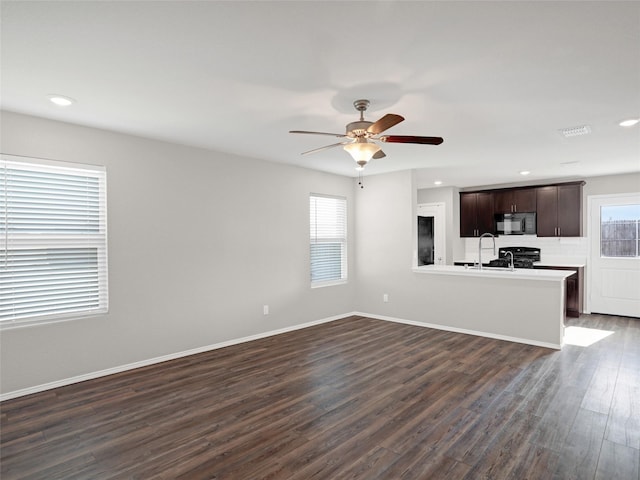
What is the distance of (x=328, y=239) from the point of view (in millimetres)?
6184

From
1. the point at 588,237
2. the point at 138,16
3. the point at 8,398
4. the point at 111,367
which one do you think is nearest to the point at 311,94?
the point at 138,16

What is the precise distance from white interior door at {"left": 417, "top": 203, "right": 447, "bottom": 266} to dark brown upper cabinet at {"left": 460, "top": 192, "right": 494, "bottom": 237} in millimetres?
432

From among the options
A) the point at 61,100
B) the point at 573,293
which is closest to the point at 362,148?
the point at 61,100

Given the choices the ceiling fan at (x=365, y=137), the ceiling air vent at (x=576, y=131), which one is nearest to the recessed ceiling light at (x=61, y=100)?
the ceiling fan at (x=365, y=137)

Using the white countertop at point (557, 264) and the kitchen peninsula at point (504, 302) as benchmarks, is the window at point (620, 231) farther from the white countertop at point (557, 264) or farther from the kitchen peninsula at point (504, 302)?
the kitchen peninsula at point (504, 302)

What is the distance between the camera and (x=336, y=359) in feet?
13.7

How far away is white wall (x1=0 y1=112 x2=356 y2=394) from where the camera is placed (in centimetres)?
340

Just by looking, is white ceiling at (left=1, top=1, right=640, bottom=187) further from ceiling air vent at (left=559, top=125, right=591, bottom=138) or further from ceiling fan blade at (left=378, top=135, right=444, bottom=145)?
ceiling fan blade at (left=378, top=135, right=444, bottom=145)

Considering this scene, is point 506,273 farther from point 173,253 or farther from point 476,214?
point 173,253

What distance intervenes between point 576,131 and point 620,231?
3.78m

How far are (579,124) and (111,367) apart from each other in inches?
204

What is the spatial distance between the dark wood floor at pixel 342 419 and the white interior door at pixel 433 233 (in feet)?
11.5

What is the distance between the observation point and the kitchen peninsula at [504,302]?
4.62m

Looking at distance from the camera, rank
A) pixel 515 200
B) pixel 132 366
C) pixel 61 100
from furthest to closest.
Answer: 1. pixel 515 200
2. pixel 132 366
3. pixel 61 100
